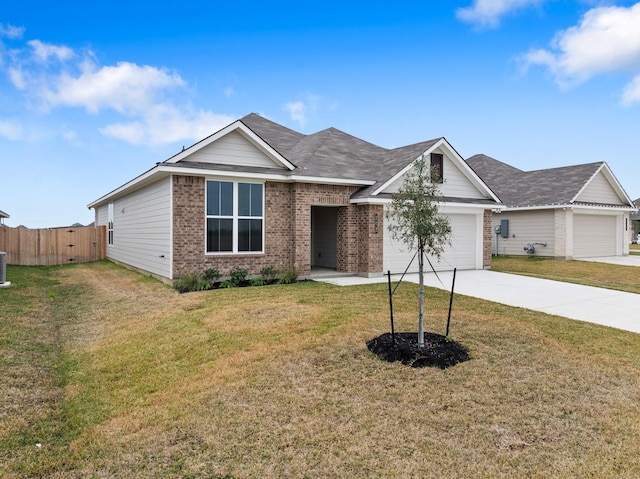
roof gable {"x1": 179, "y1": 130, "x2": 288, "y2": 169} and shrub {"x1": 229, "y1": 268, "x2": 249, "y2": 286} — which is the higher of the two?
roof gable {"x1": 179, "y1": 130, "x2": 288, "y2": 169}

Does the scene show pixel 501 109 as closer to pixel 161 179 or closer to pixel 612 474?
pixel 161 179

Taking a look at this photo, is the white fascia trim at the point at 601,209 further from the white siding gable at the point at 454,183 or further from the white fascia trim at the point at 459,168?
the white siding gable at the point at 454,183

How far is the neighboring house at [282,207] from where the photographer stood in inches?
492

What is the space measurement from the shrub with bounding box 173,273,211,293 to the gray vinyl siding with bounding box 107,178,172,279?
643 millimetres

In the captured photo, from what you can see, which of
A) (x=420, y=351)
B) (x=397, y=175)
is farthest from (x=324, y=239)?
(x=420, y=351)

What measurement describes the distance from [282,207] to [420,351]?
8.64 meters

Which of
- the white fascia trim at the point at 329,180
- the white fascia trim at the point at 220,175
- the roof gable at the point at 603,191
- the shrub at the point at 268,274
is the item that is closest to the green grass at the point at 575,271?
the roof gable at the point at 603,191

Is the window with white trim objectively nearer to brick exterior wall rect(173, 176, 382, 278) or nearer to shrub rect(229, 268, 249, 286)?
brick exterior wall rect(173, 176, 382, 278)

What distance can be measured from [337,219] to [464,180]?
5429 millimetres

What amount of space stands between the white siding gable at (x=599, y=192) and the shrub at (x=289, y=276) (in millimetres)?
16953

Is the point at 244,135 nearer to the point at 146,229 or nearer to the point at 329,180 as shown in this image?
the point at 329,180

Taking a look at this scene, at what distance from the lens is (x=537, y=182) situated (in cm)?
2548

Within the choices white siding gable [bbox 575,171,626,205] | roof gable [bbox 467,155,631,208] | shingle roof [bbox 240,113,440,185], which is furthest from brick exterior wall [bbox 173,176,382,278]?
white siding gable [bbox 575,171,626,205]

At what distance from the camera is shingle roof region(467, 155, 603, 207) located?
2258cm
